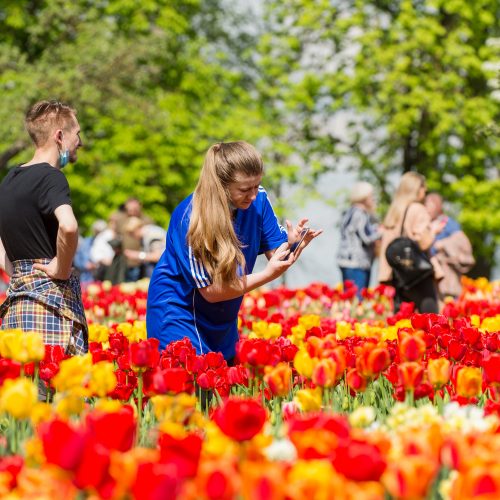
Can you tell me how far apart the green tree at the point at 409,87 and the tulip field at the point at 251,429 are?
1969 cm

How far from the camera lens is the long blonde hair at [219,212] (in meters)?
4.77

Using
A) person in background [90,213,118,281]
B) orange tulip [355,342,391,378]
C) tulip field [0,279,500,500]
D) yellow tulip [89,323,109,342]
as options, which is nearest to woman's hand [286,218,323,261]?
tulip field [0,279,500,500]

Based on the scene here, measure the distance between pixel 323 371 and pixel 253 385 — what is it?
0.71 meters

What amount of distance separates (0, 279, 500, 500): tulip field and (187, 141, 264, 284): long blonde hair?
526mm

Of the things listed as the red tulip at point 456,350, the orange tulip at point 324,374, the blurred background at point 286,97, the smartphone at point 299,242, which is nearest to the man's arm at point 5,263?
the smartphone at point 299,242

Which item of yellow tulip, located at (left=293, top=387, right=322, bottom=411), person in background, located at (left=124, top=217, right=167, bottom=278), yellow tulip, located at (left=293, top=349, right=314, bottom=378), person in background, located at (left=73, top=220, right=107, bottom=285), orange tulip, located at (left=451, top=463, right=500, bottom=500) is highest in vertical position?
orange tulip, located at (left=451, top=463, right=500, bottom=500)

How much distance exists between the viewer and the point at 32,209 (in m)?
4.80

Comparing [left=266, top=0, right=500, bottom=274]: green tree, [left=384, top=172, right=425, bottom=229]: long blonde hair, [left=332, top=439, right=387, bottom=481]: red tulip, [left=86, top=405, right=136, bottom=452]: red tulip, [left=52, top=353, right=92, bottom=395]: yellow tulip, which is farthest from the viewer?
[left=266, top=0, right=500, bottom=274]: green tree

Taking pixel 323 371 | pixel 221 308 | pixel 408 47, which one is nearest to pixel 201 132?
pixel 408 47

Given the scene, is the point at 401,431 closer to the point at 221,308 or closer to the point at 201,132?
the point at 221,308

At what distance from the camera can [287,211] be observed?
93.3ft

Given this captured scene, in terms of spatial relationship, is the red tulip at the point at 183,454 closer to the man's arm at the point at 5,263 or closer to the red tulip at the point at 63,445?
Answer: the red tulip at the point at 63,445

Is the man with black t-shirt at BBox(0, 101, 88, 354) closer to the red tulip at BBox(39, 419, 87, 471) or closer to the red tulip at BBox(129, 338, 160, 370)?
the red tulip at BBox(129, 338, 160, 370)

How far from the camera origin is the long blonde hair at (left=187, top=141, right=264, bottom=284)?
477cm
